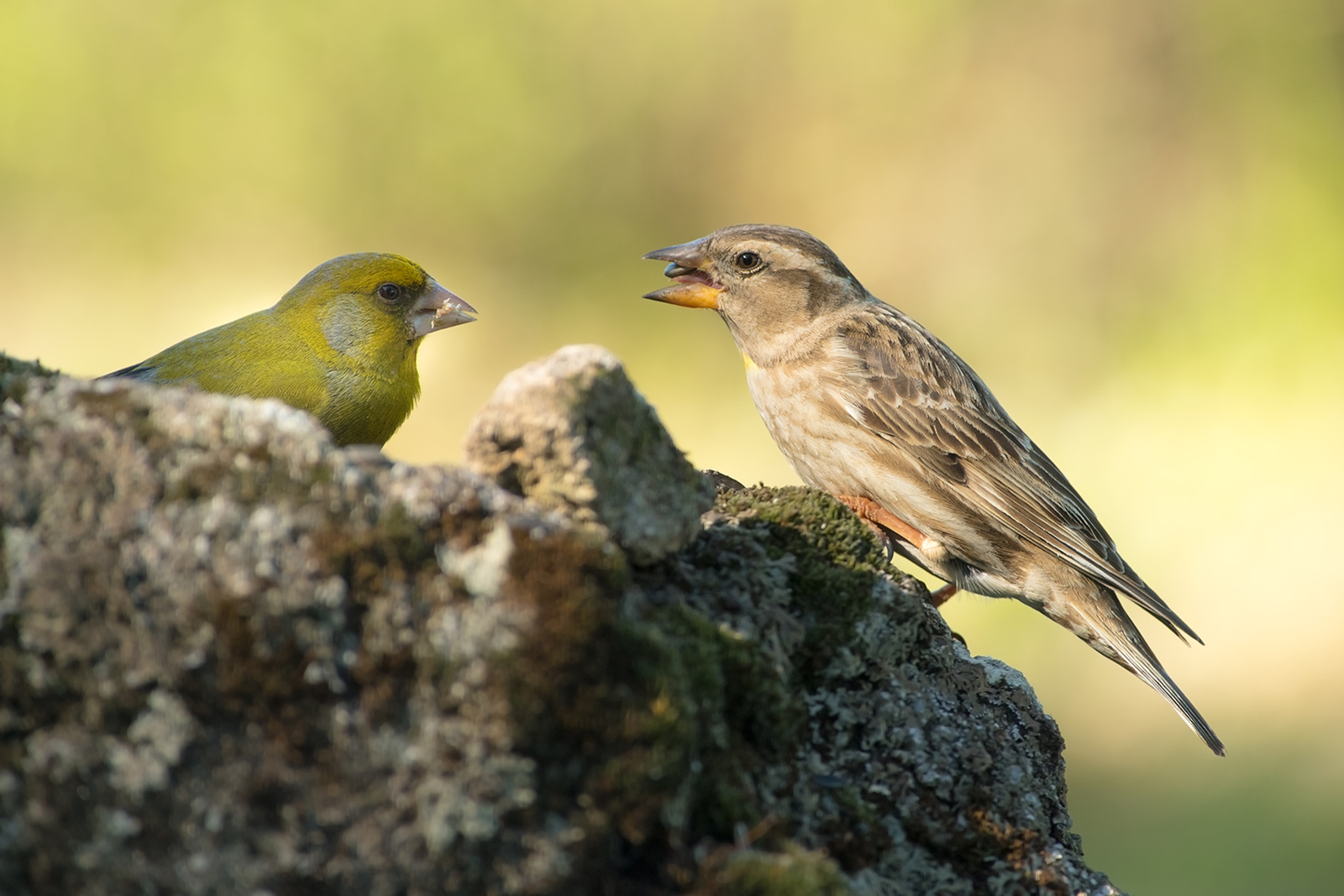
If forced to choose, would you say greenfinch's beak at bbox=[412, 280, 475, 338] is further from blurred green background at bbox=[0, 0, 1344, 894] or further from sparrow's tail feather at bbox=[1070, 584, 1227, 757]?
blurred green background at bbox=[0, 0, 1344, 894]

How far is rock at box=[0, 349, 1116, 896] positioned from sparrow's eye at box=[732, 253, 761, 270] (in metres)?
2.96

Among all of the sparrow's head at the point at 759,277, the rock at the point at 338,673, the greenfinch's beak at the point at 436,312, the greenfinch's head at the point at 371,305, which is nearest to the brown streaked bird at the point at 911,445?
the sparrow's head at the point at 759,277

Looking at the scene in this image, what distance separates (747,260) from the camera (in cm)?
541

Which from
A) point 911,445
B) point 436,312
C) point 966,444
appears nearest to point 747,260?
point 911,445

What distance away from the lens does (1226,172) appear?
35.8ft

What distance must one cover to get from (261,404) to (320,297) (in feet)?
7.99

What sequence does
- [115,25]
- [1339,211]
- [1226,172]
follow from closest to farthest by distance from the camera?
[1339,211], [1226,172], [115,25]

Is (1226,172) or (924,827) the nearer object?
(924,827)

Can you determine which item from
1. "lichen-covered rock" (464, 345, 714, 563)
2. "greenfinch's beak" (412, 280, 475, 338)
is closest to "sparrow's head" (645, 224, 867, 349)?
"greenfinch's beak" (412, 280, 475, 338)

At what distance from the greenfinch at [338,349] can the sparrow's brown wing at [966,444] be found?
175 centimetres

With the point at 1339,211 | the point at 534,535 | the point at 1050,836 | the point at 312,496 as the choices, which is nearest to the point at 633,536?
the point at 534,535

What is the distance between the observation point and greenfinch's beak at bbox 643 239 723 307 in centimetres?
541

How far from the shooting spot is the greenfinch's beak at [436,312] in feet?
15.7

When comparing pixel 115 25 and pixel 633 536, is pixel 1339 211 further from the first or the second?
pixel 115 25
